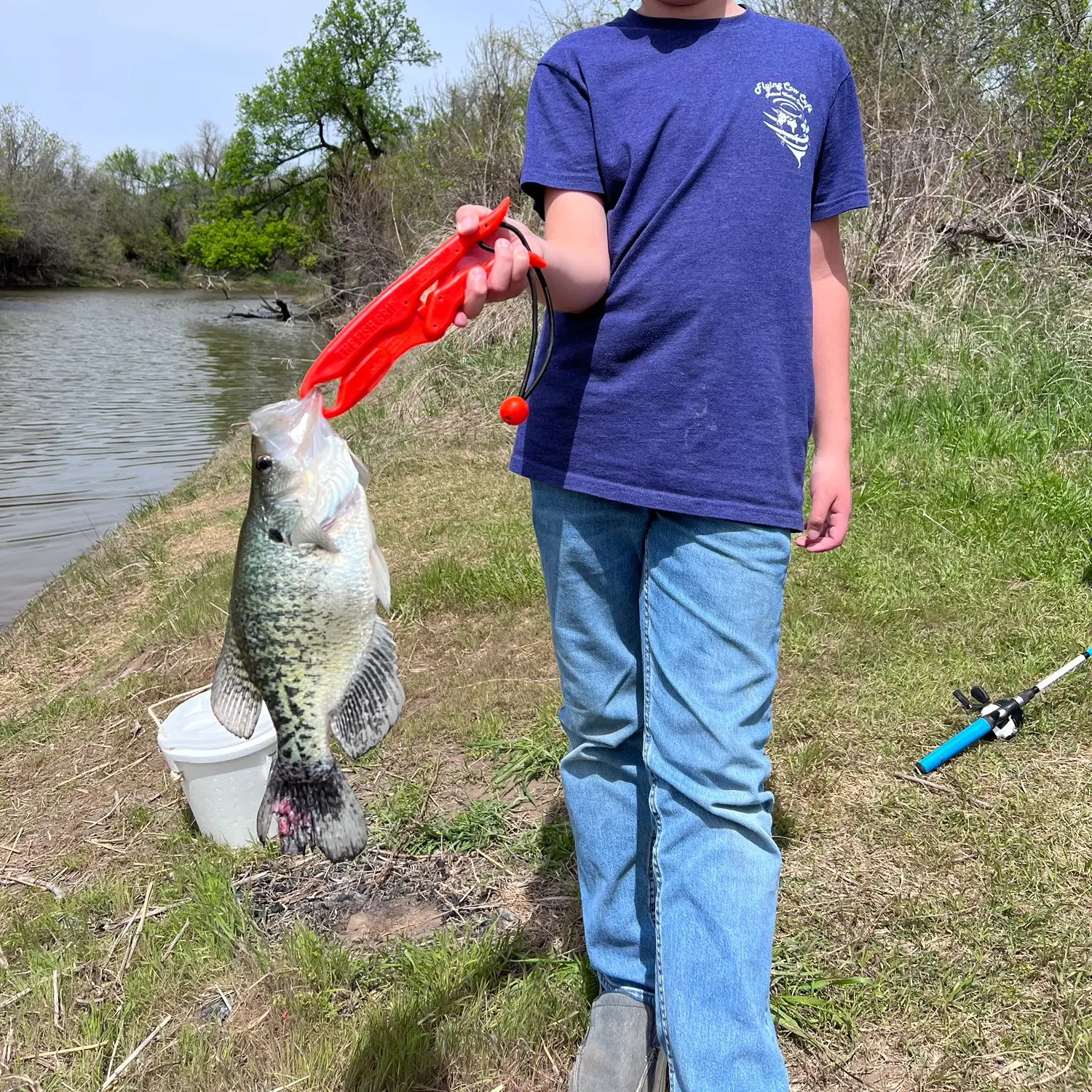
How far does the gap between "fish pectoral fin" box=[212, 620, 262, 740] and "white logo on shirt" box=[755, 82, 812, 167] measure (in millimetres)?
1318

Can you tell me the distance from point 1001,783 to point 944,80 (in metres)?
9.20

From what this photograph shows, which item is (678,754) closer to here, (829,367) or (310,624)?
(310,624)

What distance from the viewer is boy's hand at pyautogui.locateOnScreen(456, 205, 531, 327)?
140 centimetres

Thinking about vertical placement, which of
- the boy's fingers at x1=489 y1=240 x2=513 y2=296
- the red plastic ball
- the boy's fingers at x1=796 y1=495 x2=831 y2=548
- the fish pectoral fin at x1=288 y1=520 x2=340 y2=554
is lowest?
the boy's fingers at x1=796 y1=495 x2=831 y2=548

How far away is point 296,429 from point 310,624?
291mm

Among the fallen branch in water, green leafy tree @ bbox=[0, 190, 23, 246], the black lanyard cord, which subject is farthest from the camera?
green leafy tree @ bbox=[0, 190, 23, 246]

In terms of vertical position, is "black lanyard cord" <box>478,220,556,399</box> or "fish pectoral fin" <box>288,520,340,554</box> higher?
"black lanyard cord" <box>478,220,556,399</box>

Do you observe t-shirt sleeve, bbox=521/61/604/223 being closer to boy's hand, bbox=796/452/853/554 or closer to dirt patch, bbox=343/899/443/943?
boy's hand, bbox=796/452/853/554

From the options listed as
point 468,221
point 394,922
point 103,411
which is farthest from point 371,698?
point 103,411

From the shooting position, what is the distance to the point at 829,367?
193 cm

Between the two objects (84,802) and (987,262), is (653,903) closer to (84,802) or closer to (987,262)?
(84,802)

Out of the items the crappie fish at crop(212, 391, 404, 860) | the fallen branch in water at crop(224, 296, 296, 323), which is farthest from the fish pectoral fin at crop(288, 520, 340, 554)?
the fallen branch in water at crop(224, 296, 296, 323)

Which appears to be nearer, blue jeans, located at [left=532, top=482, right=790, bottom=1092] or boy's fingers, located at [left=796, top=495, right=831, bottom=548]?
blue jeans, located at [left=532, top=482, right=790, bottom=1092]

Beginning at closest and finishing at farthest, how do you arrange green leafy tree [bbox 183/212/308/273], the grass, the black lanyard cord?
the black lanyard cord → the grass → green leafy tree [bbox 183/212/308/273]
